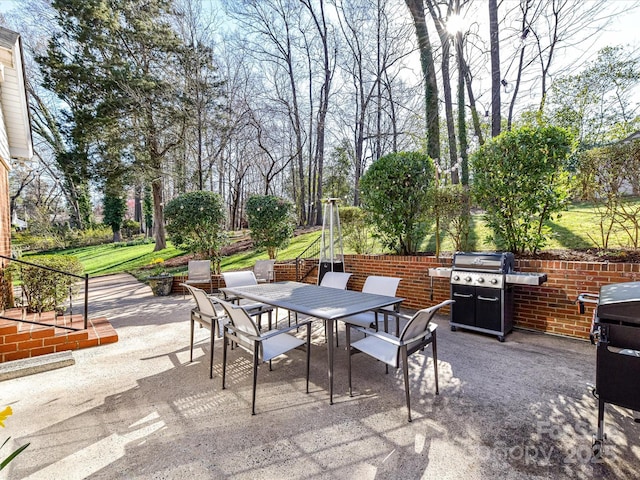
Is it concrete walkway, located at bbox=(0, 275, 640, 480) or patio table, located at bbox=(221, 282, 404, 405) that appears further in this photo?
patio table, located at bbox=(221, 282, 404, 405)

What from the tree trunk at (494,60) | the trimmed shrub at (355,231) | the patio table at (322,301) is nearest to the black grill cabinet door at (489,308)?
the patio table at (322,301)

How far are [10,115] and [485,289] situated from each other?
799 cm

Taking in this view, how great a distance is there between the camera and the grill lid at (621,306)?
1.77 meters

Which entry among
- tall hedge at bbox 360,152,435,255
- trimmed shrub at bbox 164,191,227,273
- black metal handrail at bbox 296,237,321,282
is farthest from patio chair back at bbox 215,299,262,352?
trimmed shrub at bbox 164,191,227,273

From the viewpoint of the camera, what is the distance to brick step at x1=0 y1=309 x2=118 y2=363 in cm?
337

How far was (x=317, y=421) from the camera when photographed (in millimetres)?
2281

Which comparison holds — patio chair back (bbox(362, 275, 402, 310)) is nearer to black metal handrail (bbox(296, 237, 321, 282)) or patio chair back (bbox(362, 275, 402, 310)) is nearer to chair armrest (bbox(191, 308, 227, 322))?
chair armrest (bbox(191, 308, 227, 322))

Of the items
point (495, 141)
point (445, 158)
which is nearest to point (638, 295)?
point (495, 141)

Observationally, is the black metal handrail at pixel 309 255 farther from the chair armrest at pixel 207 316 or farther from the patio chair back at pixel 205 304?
the patio chair back at pixel 205 304

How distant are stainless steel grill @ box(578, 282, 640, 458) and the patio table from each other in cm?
154

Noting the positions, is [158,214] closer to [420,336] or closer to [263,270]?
[263,270]

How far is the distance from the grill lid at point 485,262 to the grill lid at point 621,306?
1680mm

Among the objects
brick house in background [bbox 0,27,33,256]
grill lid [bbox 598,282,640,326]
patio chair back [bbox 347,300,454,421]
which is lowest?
patio chair back [bbox 347,300,454,421]

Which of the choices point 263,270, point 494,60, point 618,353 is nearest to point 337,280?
point 263,270
